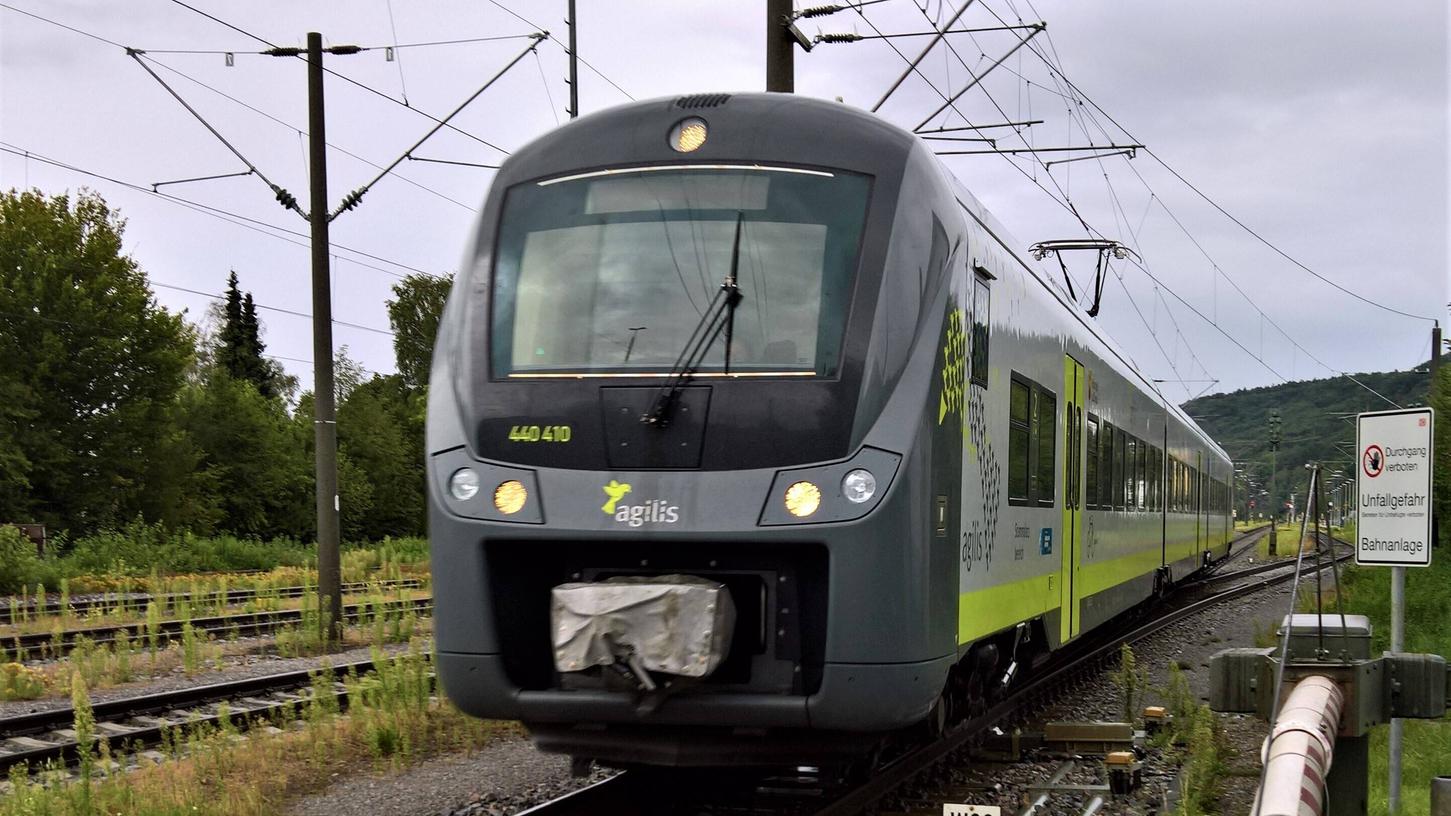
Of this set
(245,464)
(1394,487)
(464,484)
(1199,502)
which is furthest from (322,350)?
(245,464)

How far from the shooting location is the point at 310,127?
16234mm

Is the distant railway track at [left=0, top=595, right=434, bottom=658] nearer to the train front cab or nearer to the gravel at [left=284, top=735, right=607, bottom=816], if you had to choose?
the gravel at [left=284, top=735, right=607, bottom=816]

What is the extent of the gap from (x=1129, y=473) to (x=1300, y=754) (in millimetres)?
11455

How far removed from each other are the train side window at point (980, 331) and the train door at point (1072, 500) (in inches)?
120

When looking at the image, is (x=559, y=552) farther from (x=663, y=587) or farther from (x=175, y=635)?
(x=175, y=635)

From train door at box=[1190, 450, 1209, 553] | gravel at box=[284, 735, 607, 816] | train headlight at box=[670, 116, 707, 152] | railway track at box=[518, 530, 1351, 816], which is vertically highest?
train headlight at box=[670, 116, 707, 152]

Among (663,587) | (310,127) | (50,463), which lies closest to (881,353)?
(663,587)

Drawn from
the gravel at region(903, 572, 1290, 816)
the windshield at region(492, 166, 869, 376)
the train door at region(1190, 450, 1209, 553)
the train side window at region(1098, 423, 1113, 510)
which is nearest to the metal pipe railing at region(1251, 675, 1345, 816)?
the windshield at region(492, 166, 869, 376)

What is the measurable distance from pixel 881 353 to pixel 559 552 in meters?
1.68

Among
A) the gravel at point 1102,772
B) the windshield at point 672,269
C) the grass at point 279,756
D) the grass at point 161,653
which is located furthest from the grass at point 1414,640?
the grass at point 161,653

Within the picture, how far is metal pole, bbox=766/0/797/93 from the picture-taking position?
13547 mm

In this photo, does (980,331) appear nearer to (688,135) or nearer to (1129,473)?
(688,135)

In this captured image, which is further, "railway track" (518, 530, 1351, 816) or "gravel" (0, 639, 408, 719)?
"gravel" (0, 639, 408, 719)

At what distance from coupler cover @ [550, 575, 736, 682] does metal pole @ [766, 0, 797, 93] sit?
853cm
